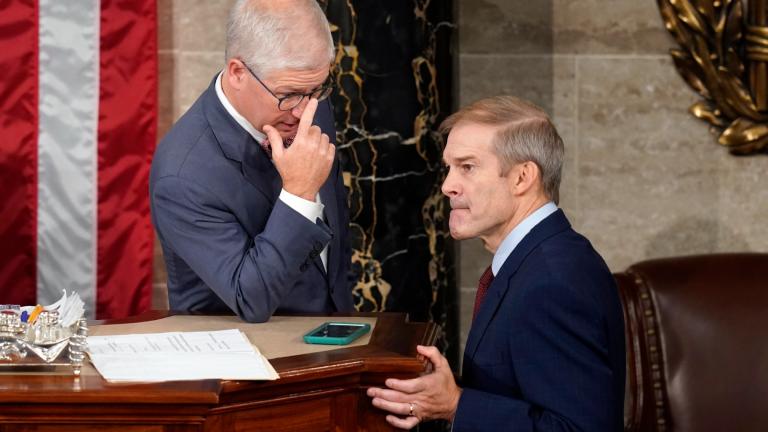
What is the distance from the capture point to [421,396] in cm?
247

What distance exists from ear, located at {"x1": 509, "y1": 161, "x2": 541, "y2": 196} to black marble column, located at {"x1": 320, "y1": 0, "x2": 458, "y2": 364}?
1775 mm

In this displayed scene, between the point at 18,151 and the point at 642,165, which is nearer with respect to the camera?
the point at 18,151

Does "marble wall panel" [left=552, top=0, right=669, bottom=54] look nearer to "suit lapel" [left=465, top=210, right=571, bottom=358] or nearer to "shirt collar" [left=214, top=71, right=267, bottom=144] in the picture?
"shirt collar" [left=214, top=71, right=267, bottom=144]

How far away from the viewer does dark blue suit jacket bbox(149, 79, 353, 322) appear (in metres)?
2.88

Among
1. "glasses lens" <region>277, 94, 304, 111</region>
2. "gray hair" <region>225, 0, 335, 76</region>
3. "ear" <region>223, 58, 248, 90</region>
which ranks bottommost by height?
"glasses lens" <region>277, 94, 304, 111</region>

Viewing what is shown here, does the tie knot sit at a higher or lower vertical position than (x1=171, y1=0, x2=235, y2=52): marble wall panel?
lower

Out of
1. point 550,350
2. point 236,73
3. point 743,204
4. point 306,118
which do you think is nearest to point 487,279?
point 550,350

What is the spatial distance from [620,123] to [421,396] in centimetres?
272

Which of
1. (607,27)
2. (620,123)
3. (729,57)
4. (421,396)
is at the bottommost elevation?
(421,396)

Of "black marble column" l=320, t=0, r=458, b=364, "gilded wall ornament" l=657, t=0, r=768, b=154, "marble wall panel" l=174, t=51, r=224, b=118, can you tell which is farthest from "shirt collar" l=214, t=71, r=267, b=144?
"gilded wall ornament" l=657, t=0, r=768, b=154

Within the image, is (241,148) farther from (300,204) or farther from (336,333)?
(336,333)

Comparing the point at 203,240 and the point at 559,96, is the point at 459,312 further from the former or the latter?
the point at 203,240

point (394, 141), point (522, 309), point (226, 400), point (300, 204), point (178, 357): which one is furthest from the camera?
point (394, 141)

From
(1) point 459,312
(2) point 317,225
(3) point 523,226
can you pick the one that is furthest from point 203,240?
(1) point 459,312
